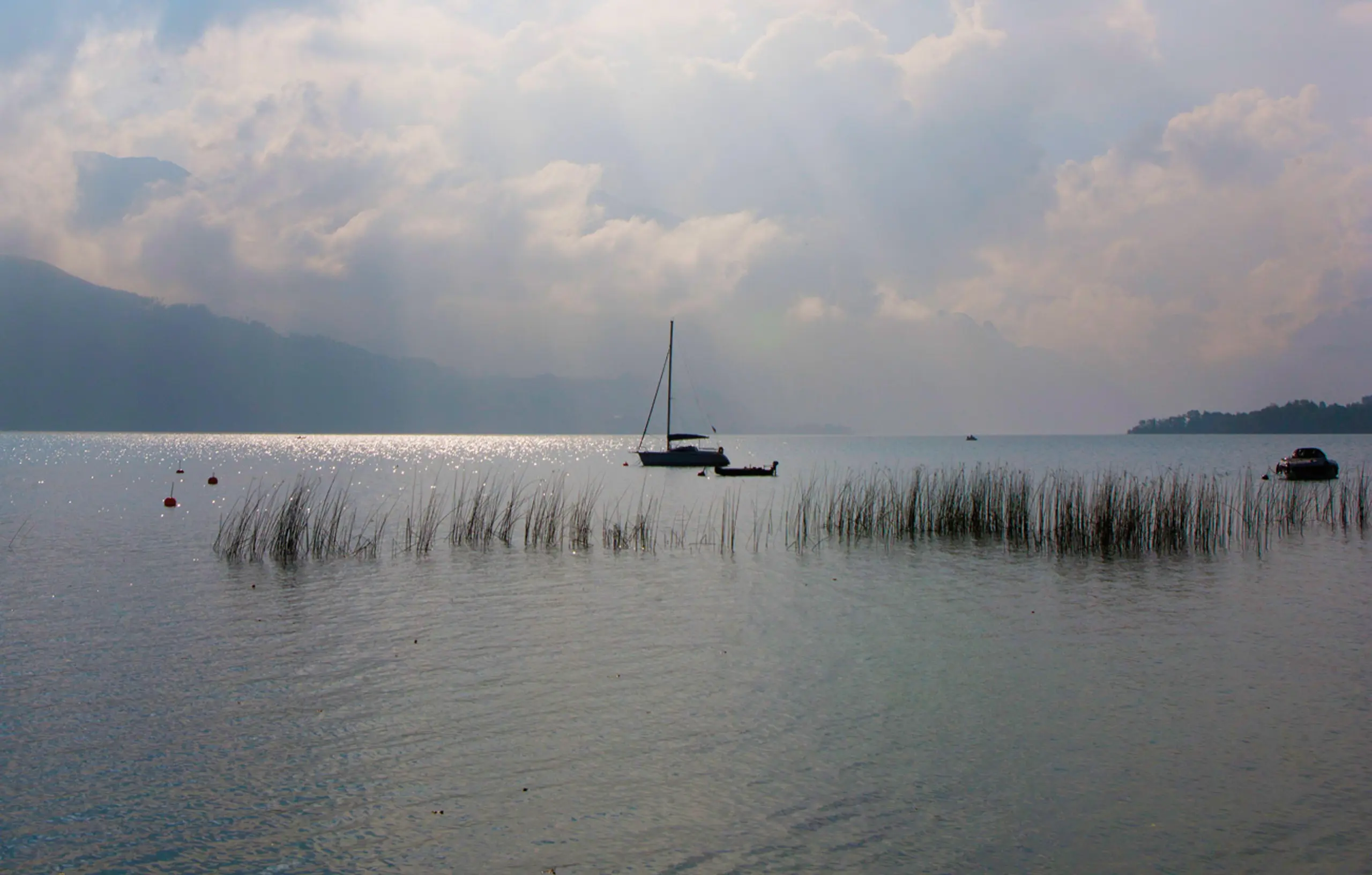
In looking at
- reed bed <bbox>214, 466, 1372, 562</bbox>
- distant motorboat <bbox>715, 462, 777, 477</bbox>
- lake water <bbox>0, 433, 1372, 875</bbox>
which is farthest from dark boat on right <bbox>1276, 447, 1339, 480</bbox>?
lake water <bbox>0, 433, 1372, 875</bbox>

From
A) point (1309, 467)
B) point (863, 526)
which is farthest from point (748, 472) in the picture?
point (863, 526)

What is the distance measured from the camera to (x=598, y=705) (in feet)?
33.4

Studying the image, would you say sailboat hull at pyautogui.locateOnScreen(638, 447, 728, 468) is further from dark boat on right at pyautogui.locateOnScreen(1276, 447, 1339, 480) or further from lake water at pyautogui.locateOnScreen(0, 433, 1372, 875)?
lake water at pyautogui.locateOnScreen(0, 433, 1372, 875)

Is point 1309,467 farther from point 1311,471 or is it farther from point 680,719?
point 680,719

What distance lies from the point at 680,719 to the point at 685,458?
210 feet

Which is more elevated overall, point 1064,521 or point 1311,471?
point 1311,471

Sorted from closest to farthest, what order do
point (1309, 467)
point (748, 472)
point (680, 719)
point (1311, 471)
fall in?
point (680, 719) → point (1311, 471) → point (1309, 467) → point (748, 472)

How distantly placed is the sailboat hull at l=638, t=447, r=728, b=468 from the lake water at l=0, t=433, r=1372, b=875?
169 feet

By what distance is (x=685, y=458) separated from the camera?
242 ft

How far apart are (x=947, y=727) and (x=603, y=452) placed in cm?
13216

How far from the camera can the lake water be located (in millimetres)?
6766

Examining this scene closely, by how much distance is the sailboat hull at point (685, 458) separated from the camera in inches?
2847

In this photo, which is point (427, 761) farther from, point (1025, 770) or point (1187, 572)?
point (1187, 572)

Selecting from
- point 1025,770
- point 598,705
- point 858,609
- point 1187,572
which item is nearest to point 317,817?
point 598,705
